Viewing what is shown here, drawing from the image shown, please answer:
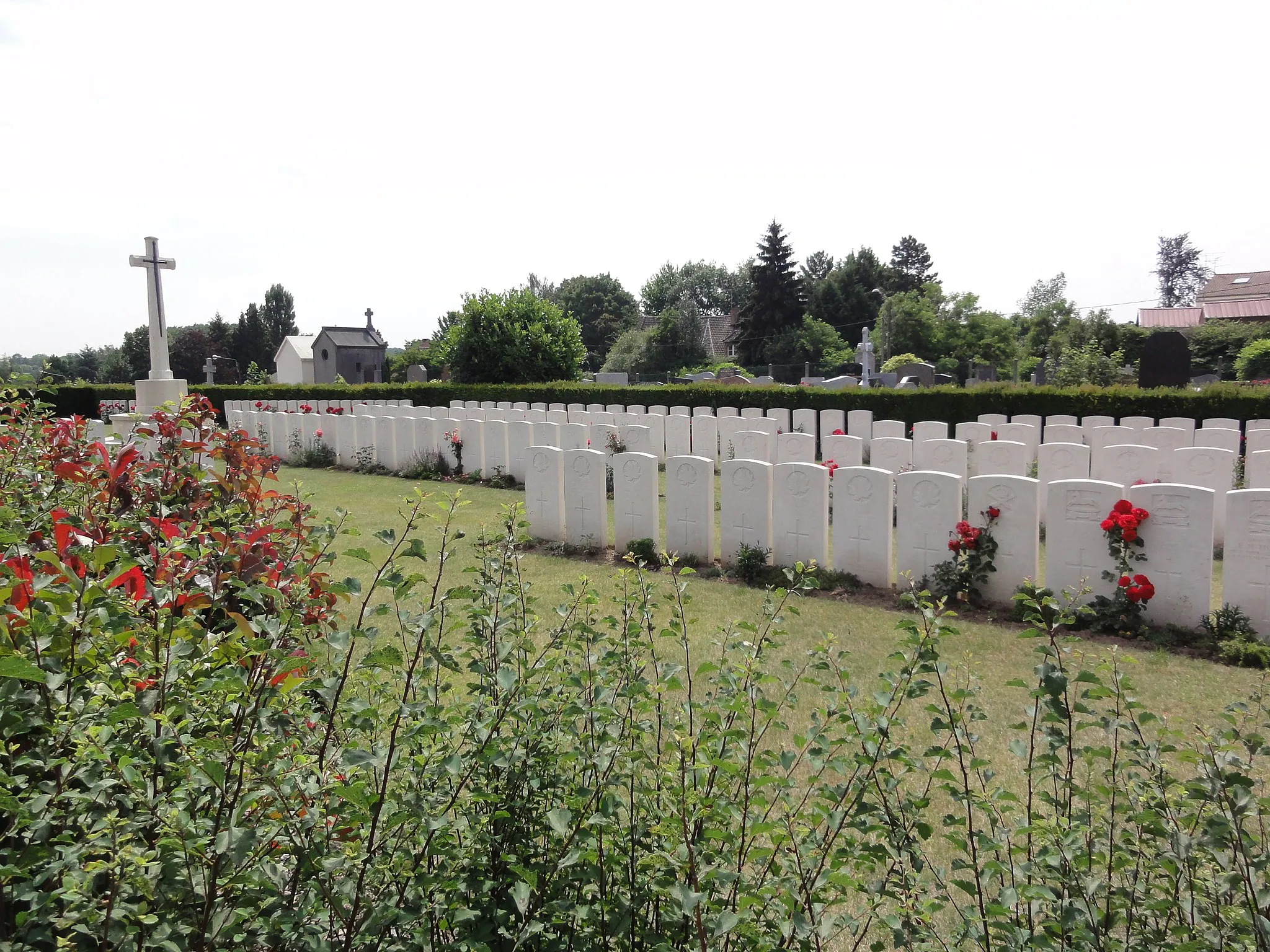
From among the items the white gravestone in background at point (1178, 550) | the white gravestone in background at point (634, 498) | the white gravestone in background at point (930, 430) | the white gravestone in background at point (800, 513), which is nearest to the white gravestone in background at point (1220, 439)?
the white gravestone in background at point (930, 430)

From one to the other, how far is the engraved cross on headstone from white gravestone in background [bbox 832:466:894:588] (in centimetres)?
1389

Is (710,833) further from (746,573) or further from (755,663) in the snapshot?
(746,573)

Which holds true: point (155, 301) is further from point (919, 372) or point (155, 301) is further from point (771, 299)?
point (771, 299)

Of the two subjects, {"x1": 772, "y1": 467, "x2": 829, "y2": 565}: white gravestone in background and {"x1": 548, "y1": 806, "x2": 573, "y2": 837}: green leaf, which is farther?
{"x1": 772, "y1": 467, "x2": 829, "y2": 565}: white gravestone in background

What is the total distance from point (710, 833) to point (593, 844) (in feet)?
1.35

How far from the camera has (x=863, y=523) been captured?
24.9ft

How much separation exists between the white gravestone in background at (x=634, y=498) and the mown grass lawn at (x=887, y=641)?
605 millimetres

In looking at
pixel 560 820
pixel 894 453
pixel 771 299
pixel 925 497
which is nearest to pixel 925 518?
pixel 925 497

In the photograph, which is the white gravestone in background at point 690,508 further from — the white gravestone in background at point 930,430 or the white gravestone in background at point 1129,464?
the white gravestone in background at point 930,430

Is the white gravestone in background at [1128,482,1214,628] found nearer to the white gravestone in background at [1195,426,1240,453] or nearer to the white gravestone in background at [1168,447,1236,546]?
the white gravestone in background at [1168,447,1236,546]

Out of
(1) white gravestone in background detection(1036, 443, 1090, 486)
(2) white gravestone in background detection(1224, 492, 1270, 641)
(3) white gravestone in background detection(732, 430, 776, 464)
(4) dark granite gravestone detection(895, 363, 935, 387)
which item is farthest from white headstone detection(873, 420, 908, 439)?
(4) dark granite gravestone detection(895, 363, 935, 387)

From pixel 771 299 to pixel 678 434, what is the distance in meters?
41.6

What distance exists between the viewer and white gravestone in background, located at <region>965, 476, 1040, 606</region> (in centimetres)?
685

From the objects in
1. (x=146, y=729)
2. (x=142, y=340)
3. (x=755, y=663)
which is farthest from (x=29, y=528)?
(x=142, y=340)
